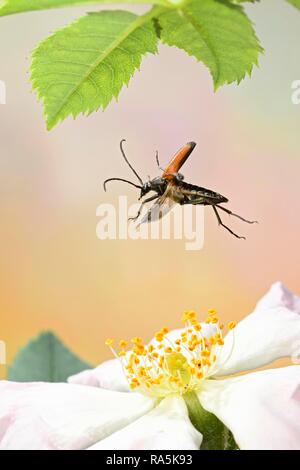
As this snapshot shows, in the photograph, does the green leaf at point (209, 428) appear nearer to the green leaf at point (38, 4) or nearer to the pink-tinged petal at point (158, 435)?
the pink-tinged petal at point (158, 435)

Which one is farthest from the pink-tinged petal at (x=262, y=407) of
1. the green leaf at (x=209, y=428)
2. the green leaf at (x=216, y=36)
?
the green leaf at (x=216, y=36)

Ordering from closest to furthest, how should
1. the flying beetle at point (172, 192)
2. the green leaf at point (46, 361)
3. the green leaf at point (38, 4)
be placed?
the green leaf at point (38, 4) → the flying beetle at point (172, 192) → the green leaf at point (46, 361)

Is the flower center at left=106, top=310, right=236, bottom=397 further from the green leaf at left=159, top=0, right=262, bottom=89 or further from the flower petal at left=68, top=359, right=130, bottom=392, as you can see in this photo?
the green leaf at left=159, top=0, right=262, bottom=89

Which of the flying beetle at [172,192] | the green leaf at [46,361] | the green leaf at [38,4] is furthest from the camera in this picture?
the green leaf at [46,361]

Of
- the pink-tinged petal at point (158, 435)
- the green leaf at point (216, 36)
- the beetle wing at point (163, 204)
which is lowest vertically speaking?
the pink-tinged petal at point (158, 435)

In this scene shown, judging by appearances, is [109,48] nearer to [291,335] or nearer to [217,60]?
[217,60]

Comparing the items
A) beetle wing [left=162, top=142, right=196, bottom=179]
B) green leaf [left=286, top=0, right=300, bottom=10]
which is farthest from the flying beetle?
green leaf [left=286, top=0, right=300, bottom=10]
